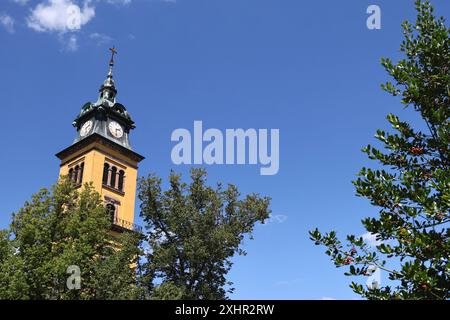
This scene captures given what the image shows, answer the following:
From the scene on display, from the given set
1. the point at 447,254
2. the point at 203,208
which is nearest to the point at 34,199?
the point at 203,208

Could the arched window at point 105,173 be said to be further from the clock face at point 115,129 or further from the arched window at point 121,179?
the clock face at point 115,129

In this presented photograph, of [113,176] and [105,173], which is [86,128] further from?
[113,176]

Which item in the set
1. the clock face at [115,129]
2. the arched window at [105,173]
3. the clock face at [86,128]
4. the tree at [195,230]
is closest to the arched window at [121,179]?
the arched window at [105,173]

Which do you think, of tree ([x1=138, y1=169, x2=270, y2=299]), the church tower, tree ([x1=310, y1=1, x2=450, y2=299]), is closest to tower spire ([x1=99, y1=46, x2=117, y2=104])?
the church tower

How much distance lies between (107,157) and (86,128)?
176 inches

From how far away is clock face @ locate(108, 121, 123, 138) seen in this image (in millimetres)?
51062

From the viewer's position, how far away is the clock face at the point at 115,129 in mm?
51062

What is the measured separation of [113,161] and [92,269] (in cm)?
2383

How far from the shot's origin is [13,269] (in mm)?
24281

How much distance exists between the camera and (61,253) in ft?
85.1

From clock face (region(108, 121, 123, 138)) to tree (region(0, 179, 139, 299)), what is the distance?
2290cm

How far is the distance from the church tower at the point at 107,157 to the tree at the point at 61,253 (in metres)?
17.2

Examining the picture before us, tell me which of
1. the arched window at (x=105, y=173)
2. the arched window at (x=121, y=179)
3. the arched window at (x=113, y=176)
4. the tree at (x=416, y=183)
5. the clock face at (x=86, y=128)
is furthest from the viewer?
the clock face at (x=86, y=128)
